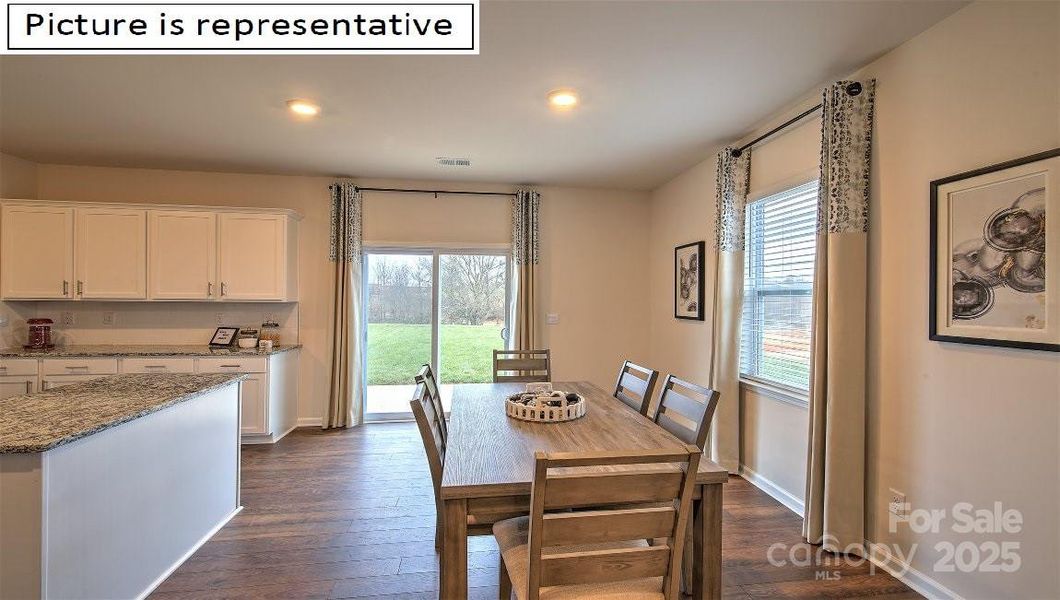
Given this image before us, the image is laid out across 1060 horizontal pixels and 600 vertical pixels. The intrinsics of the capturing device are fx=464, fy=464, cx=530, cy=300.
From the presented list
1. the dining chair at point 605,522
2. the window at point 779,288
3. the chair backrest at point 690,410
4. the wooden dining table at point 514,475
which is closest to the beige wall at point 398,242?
the window at point 779,288

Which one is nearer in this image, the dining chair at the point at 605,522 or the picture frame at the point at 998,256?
the dining chair at the point at 605,522

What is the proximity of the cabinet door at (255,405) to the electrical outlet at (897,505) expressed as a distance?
4365mm

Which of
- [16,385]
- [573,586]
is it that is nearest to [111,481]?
[573,586]

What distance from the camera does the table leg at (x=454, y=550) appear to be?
145 centimetres

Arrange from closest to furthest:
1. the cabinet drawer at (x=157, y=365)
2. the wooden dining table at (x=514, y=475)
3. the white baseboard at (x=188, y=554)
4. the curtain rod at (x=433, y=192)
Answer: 1. the wooden dining table at (x=514, y=475)
2. the white baseboard at (x=188, y=554)
3. the cabinet drawer at (x=157, y=365)
4. the curtain rod at (x=433, y=192)

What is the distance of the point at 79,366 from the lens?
3693 millimetres

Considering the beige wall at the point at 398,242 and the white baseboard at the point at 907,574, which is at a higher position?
the beige wall at the point at 398,242

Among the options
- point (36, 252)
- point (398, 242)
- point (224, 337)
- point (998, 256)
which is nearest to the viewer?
point (998, 256)

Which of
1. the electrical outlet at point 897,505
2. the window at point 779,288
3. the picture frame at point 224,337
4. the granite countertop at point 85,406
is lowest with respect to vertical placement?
the electrical outlet at point 897,505

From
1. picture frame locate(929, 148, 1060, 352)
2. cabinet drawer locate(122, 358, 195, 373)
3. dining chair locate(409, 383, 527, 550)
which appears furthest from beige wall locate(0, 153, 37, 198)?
picture frame locate(929, 148, 1060, 352)

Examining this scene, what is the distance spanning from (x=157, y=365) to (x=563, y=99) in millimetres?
3809

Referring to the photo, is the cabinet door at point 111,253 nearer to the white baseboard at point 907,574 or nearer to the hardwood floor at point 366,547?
the hardwood floor at point 366,547

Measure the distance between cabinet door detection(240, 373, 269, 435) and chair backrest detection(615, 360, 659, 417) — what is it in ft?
9.97

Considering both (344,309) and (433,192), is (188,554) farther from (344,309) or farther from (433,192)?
(433,192)
